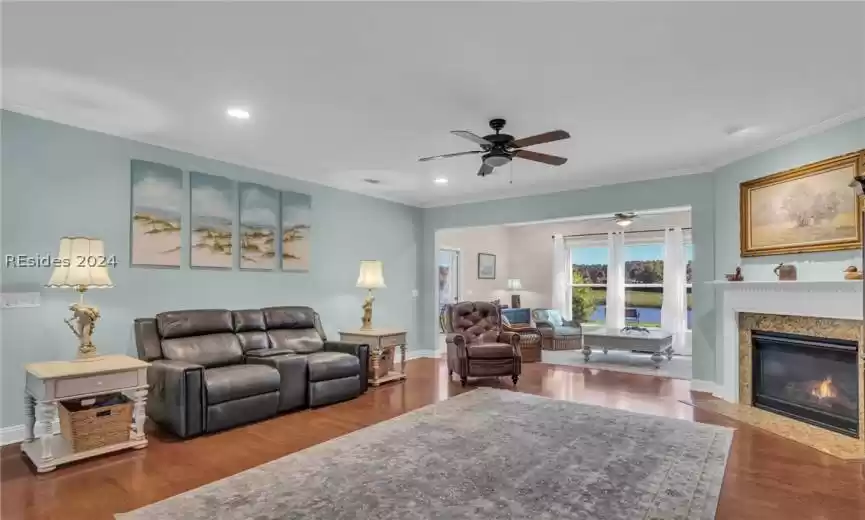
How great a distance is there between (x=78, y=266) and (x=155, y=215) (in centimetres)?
116

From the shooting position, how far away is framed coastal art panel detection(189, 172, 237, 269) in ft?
16.1

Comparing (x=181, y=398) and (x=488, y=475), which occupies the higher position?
(x=181, y=398)

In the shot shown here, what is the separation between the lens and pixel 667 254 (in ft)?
28.8

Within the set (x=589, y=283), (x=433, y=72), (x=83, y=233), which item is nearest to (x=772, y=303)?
(x=433, y=72)

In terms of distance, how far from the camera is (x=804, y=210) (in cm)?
430

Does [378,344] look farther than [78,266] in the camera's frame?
Yes

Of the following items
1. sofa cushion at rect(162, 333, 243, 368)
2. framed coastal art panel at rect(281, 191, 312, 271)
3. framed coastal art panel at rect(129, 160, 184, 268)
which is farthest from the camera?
framed coastal art panel at rect(281, 191, 312, 271)

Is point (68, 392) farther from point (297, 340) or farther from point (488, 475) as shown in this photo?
point (488, 475)

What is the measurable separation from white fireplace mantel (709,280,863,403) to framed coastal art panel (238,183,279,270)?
16.5 ft

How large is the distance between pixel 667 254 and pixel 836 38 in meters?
6.63

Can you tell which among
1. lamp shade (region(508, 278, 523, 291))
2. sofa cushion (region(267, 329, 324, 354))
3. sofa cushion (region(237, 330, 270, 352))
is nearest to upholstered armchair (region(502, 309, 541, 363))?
lamp shade (region(508, 278, 523, 291))

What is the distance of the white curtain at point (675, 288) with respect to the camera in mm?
8578

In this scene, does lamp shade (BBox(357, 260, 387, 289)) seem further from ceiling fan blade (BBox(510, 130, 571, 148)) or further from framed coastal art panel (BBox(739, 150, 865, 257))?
framed coastal art panel (BBox(739, 150, 865, 257))

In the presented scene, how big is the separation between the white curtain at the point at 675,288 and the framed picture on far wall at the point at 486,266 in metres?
3.42
